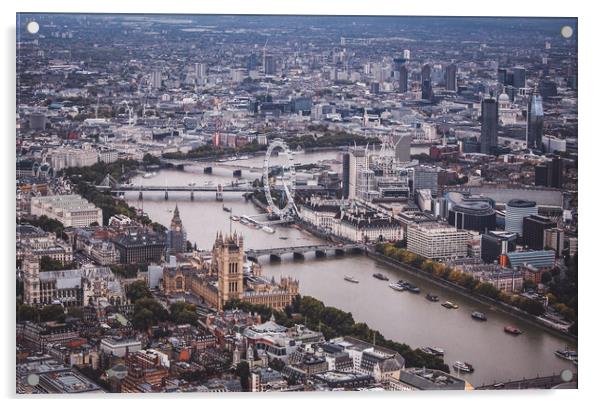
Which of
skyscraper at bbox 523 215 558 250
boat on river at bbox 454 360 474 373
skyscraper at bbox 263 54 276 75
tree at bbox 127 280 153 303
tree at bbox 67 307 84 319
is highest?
skyscraper at bbox 263 54 276 75

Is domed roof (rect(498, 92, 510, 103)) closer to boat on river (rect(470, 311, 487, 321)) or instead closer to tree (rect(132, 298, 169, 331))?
boat on river (rect(470, 311, 487, 321))

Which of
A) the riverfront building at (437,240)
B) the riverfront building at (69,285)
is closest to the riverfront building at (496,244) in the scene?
the riverfront building at (437,240)

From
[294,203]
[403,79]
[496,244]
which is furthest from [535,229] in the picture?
[294,203]

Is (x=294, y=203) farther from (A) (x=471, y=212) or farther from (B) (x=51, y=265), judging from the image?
(B) (x=51, y=265)

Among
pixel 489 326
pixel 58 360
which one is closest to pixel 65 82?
pixel 58 360

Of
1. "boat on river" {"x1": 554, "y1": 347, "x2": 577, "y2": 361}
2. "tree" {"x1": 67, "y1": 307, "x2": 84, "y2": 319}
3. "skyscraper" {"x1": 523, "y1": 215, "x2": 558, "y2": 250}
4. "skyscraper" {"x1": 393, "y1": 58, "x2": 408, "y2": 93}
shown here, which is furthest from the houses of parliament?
"boat on river" {"x1": 554, "y1": 347, "x2": 577, "y2": 361}

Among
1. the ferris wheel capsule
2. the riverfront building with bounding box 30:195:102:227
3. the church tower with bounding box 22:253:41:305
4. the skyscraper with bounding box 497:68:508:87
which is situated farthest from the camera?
the ferris wheel capsule
